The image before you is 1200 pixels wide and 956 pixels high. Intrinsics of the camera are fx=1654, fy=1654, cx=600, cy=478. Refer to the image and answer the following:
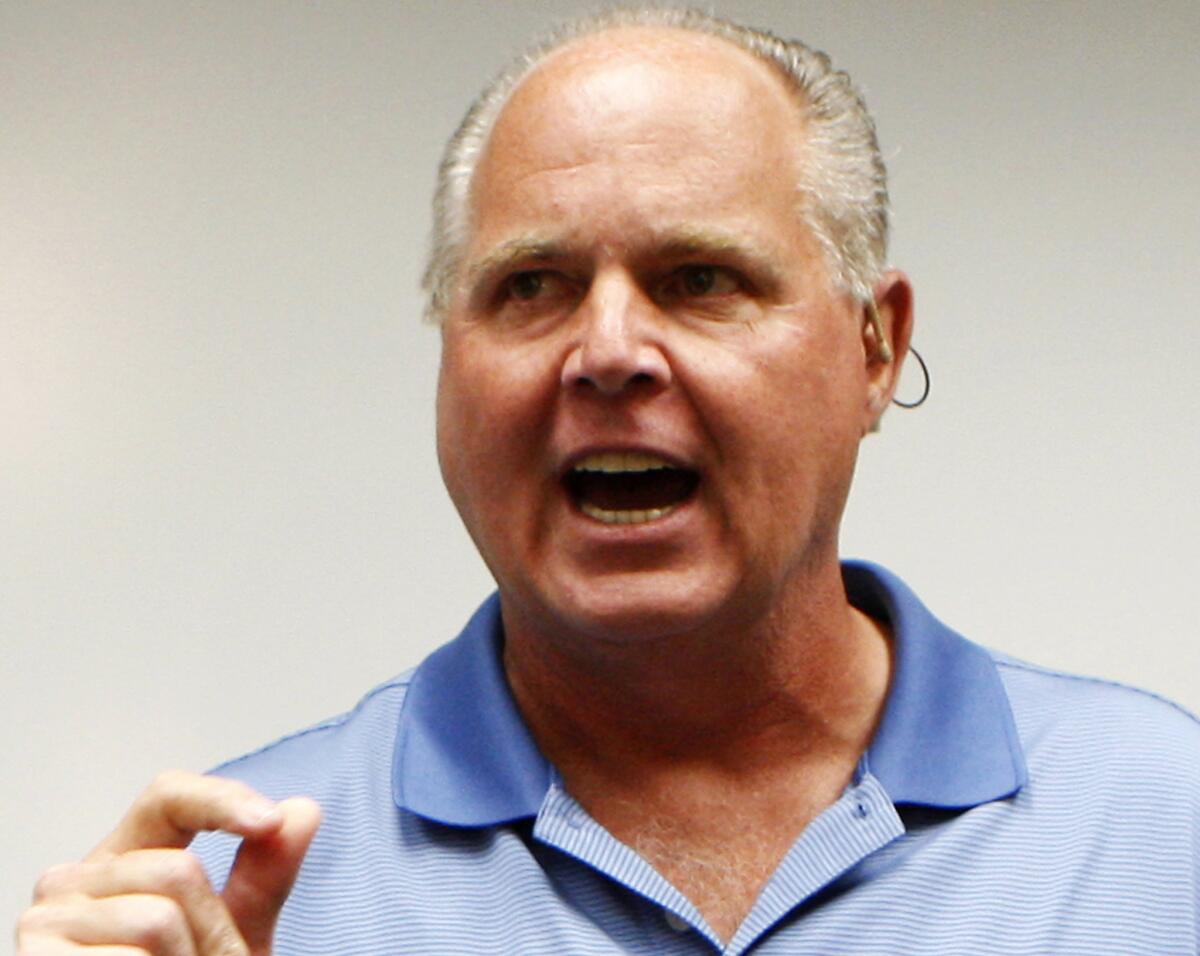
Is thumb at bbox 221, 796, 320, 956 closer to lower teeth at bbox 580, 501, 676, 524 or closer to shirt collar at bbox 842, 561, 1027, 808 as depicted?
lower teeth at bbox 580, 501, 676, 524

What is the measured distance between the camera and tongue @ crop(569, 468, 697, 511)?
3.89ft

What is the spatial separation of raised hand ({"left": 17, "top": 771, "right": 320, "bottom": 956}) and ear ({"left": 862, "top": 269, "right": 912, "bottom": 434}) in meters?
0.60

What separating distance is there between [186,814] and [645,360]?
1.39ft

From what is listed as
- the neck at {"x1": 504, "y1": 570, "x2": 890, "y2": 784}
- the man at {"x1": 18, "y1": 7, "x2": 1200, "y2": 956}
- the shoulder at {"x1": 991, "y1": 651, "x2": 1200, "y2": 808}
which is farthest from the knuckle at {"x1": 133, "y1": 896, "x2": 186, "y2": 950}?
the shoulder at {"x1": 991, "y1": 651, "x2": 1200, "y2": 808}

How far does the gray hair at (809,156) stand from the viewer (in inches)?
49.4

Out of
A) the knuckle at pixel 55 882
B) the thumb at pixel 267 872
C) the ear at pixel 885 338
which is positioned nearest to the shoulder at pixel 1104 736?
the ear at pixel 885 338

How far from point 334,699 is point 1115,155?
1064 mm

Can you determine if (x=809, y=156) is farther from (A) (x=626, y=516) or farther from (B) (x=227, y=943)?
(B) (x=227, y=943)

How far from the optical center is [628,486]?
1199 mm

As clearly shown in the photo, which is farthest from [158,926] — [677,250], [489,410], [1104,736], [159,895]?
[1104,736]

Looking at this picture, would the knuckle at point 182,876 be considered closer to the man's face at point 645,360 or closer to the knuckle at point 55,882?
the knuckle at point 55,882

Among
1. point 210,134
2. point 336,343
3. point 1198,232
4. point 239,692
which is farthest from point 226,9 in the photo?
point 1198,232

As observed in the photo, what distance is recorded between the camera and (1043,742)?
1.22 metres

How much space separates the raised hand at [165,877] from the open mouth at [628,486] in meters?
0.34
